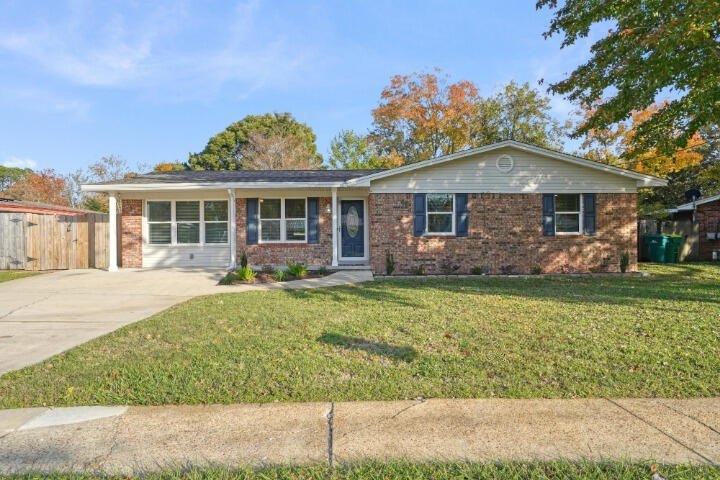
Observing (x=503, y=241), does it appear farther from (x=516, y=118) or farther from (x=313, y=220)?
(x=516, y=118)

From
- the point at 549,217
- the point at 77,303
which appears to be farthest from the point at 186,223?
the point at 549,217

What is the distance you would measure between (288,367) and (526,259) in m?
10.2

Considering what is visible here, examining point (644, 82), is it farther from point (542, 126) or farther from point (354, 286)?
point (542, 126)

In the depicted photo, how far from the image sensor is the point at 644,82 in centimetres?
1025

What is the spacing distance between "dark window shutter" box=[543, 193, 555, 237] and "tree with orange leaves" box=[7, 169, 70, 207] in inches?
1430

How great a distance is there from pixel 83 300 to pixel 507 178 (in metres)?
11.7

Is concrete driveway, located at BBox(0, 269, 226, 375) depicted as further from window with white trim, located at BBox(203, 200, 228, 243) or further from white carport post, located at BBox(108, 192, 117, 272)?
window with white trim, located at BBox(203, 200, 228, 243)

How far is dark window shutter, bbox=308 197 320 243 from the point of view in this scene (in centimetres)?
1354

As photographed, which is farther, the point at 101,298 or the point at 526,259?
the point at 526,259

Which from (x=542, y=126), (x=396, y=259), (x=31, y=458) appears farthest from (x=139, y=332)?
(x=542, y=126)

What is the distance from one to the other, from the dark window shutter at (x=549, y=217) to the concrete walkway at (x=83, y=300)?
5.80m

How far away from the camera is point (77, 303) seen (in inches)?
322


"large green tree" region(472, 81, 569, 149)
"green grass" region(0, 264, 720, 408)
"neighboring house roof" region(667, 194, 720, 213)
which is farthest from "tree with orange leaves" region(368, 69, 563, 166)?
"green grass" region(0, 264, 720, 408)

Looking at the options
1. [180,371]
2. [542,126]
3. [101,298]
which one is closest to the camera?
[180,371]
